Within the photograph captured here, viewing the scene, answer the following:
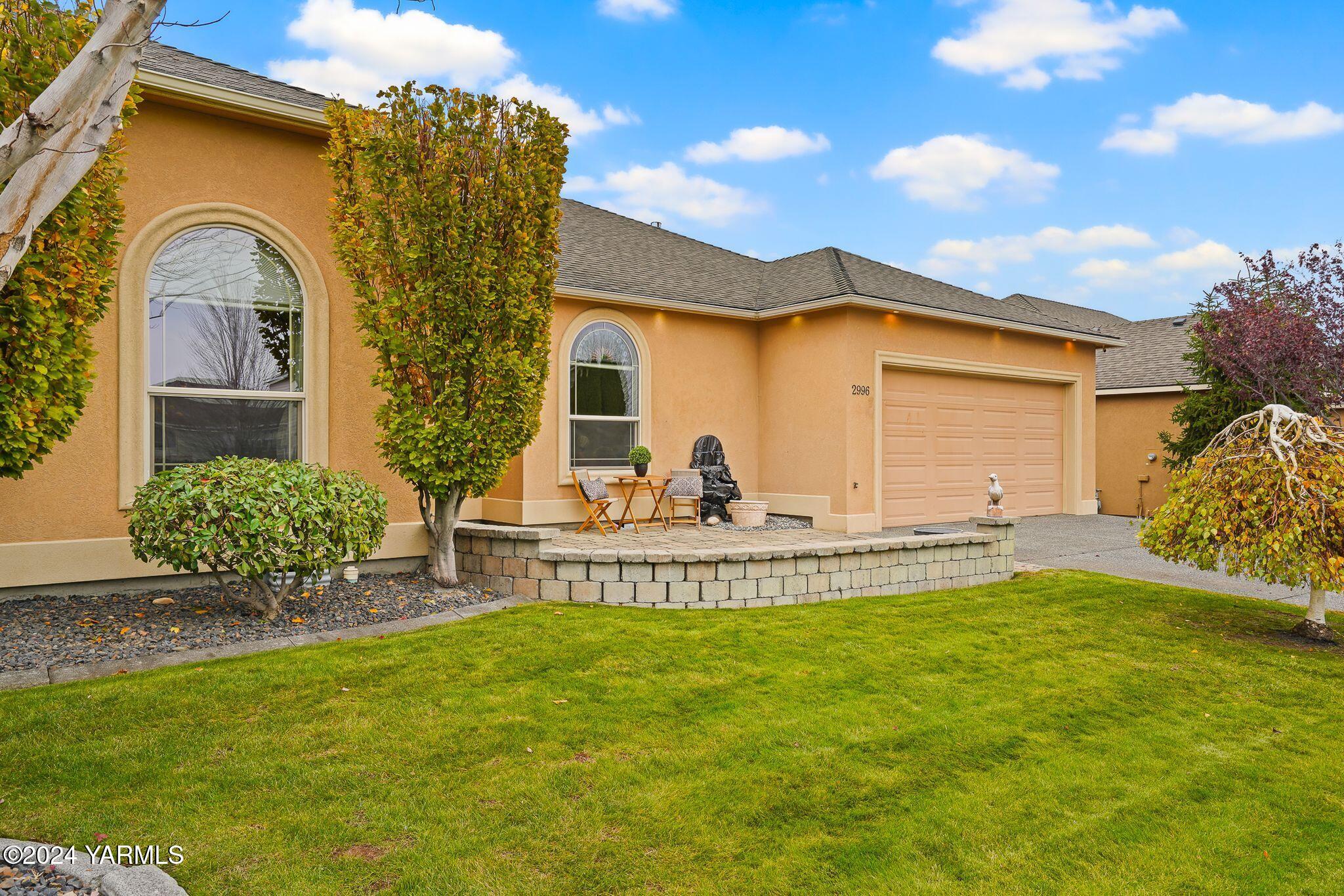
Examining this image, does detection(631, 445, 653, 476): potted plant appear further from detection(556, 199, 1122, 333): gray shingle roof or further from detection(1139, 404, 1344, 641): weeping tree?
detection(1139, 404, 1344, 641): weeping tree

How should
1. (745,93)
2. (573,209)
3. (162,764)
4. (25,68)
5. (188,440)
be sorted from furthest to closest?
(745,93), (573,209), (188,440), (25,68), (162,764)

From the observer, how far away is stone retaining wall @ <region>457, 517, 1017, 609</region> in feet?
21.6

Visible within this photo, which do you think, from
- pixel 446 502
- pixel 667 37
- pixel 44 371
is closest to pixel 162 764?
pixel 44 371

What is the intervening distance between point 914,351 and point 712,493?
372cm

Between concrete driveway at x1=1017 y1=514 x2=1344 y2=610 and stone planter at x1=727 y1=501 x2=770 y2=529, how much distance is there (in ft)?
10.4

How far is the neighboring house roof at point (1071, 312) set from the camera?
71.2 feet

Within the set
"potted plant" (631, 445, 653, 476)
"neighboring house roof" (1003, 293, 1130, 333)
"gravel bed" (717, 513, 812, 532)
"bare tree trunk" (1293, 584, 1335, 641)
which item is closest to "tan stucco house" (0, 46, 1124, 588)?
"gravel bed" (717, 513, 812, 532)

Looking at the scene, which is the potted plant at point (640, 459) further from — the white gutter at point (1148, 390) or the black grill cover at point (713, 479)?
the white gutter at point (1148, 390)

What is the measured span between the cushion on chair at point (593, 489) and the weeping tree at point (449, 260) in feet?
7.75

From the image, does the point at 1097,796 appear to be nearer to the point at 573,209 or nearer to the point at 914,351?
the point at 914,351

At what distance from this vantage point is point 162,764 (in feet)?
10.8

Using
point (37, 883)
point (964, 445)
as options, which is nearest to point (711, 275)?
point (964, 445)

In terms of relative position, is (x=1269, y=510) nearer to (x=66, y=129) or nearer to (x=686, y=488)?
(x=686, y=488)

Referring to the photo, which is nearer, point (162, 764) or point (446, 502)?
point (162, 764)
